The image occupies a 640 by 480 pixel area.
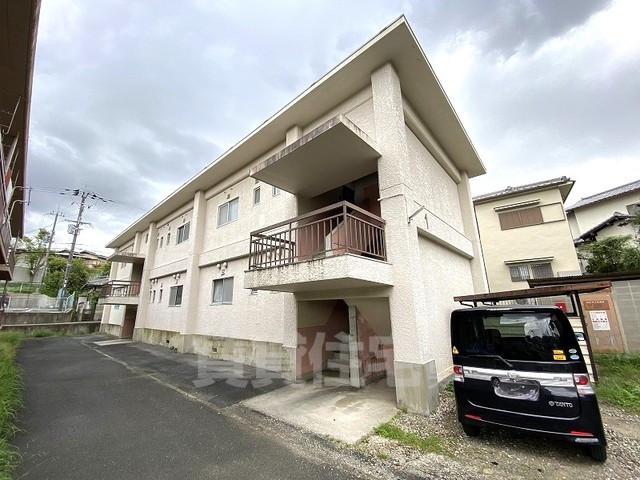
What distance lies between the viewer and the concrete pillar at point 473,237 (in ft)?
30.9

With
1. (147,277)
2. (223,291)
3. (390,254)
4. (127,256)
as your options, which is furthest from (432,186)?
(127,256)

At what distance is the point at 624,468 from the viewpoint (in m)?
2.98

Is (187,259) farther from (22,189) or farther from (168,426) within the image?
(168,426)

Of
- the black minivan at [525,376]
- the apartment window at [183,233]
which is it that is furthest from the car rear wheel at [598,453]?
the apartment window at [183,233]

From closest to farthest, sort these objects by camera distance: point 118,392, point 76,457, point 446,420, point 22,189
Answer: point 76,457, point 446,420, point 118,392, point 22,189

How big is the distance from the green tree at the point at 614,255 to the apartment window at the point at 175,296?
19421 millimetres

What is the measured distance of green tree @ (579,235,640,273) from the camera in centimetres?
1153

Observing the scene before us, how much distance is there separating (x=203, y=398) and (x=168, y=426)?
1385 mm

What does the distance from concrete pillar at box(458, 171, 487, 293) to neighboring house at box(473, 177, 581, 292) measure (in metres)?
A: 4.89

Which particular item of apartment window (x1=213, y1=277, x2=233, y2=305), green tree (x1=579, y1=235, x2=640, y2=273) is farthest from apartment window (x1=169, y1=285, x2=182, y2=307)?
green tree (x1=579, y1=235, x2=640, y2=273)

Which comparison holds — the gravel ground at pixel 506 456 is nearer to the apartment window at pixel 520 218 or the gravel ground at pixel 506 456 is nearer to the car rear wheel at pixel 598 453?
the car rear wheel at pixel 598 453

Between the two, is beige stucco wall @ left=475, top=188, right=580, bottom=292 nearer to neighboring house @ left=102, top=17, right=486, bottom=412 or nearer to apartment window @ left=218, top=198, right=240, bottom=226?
neighboring house @ left=102, top=17, right=486, bottom=412

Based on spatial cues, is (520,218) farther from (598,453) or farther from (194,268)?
(194,268)

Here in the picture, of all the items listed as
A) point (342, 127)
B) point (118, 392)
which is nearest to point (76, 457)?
point (118, 392)
